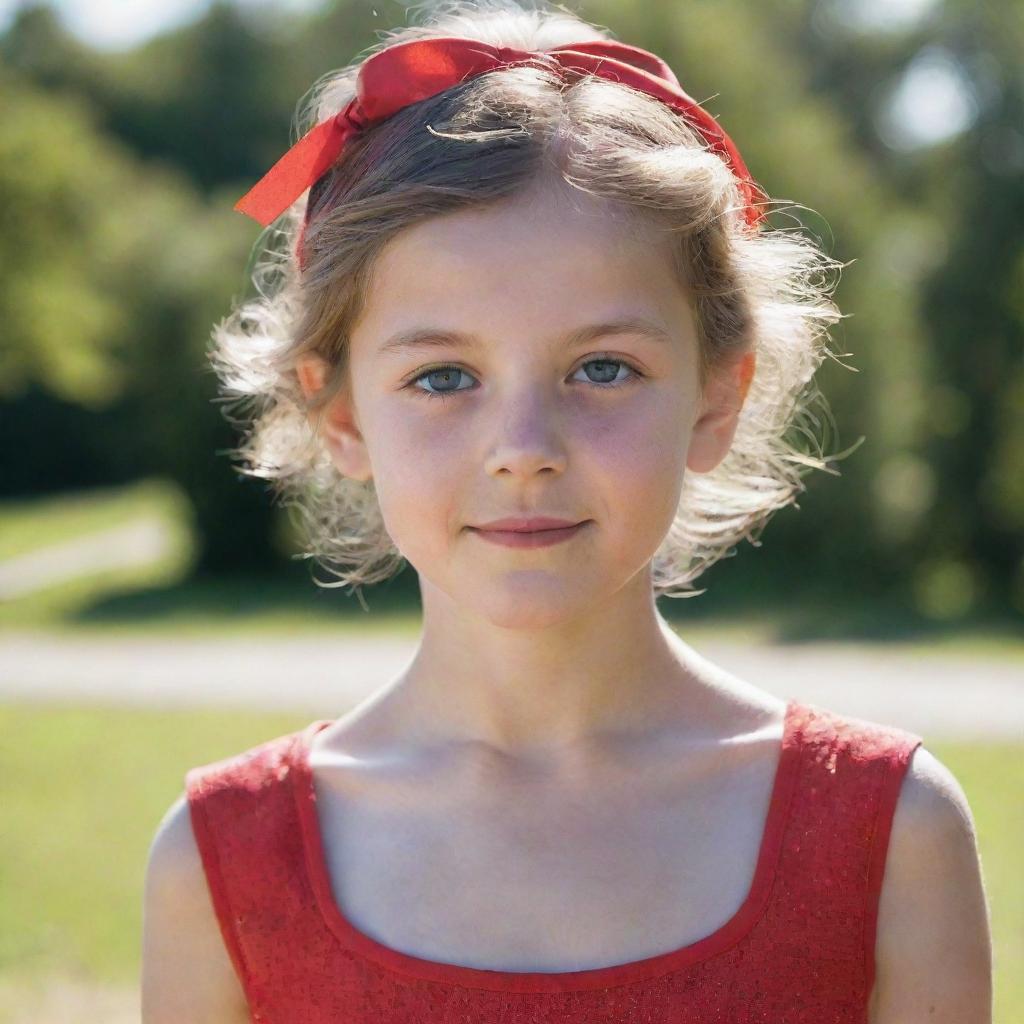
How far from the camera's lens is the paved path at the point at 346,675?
27.1 ft

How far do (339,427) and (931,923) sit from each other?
1.02 metres

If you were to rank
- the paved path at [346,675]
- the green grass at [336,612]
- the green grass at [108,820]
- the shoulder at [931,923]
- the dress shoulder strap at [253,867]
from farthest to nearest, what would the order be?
1. the green grass at [336,612]
2. the paved path at [346,675]
3. the green grass at [108,820]
4. the dress shoulder strap at [253,867]
5. the shoulder at [931,923]

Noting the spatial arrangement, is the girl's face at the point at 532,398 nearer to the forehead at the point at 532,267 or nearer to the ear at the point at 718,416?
the forehead at the point at 532,267

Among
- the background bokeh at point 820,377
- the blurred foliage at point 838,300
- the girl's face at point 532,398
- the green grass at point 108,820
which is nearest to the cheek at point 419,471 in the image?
the girl's face at point 532,398

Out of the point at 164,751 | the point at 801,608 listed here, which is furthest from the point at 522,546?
the point at 801,608

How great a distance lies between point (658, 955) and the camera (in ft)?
5.47

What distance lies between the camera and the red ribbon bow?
1860mm

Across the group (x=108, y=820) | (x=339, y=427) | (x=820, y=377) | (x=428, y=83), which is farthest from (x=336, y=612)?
(x=428, y=83)

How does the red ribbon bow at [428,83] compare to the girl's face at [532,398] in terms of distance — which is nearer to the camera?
the girl's face at [532,398]

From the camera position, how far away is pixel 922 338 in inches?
506

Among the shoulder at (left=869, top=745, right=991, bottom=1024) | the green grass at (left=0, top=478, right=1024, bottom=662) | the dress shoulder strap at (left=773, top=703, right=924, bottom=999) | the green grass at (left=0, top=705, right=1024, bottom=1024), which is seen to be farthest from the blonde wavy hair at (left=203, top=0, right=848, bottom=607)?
the green grass at (left=0, top=478, right=1024, bottom=662)

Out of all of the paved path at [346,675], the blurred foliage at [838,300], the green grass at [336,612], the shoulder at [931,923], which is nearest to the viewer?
the shoulder at [931,923]

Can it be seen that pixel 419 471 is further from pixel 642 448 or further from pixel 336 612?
pixel 336 612

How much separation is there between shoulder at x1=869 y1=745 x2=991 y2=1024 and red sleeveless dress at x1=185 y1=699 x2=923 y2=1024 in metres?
0.02
